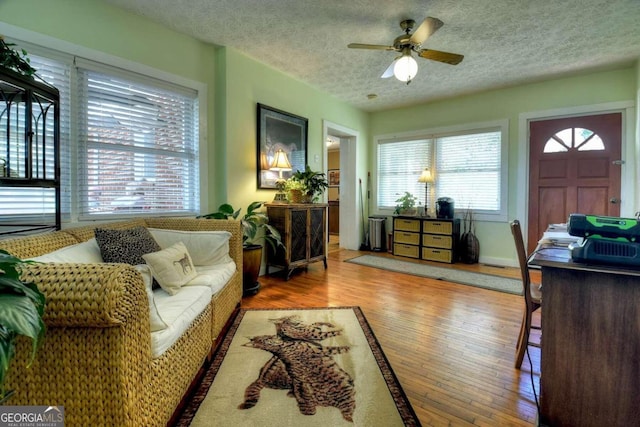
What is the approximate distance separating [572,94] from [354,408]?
4.72 meters

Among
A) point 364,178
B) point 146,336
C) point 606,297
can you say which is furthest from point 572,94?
point 146,336

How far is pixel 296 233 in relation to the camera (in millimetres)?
3688

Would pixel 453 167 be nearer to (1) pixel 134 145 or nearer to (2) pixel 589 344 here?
(2) pixel 589 344

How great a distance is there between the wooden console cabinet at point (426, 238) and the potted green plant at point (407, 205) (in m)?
0.23

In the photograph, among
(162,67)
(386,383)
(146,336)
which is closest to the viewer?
(146,336)

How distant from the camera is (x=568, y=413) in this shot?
1250 mm

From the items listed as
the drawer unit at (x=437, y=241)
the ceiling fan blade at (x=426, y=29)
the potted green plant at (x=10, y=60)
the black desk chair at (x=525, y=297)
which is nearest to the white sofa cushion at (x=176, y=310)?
the potted green plant at (x=10, y=60)

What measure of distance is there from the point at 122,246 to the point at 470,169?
15.5 ft

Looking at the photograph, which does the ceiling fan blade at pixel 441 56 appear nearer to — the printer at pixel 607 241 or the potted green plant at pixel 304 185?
the potted green plant at pixel 304 185

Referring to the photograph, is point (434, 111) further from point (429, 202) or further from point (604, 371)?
point (604, 371)

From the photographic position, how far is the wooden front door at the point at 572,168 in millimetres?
3723

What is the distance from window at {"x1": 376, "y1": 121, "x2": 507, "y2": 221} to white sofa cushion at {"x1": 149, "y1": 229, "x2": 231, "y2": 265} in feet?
12.6

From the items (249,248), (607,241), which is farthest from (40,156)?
(607,241)

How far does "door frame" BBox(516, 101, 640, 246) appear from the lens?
141 inches
